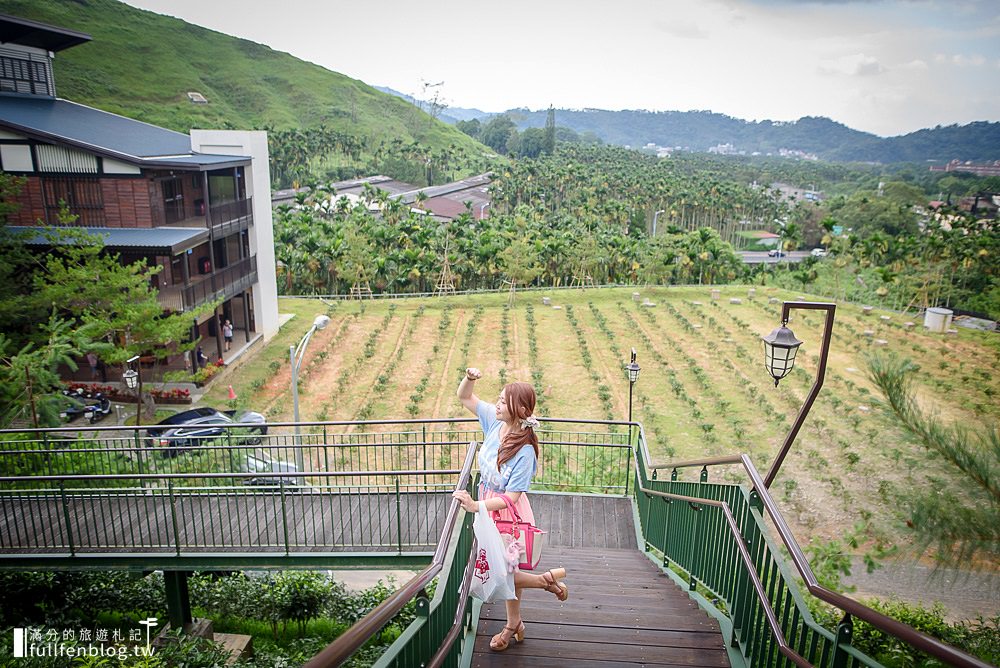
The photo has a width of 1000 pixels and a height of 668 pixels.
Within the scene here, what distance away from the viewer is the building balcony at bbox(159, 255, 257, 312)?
70.1ft

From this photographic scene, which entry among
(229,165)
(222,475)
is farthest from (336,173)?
(222,475)

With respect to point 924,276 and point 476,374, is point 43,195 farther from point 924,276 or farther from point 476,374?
point 924,276

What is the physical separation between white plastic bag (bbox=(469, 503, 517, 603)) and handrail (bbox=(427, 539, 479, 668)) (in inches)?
2.2

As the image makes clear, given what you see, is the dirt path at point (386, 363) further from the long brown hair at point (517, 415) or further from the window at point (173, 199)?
the long brown hair at point (517, 415)

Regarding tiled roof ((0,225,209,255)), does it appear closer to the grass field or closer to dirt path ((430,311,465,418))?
the grass field

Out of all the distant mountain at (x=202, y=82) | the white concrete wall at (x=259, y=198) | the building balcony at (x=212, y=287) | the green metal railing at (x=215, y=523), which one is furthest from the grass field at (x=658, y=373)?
the distant mountain at (x=202, y=82)

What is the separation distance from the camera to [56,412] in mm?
14406

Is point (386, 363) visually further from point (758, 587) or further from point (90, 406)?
point (758, 587)

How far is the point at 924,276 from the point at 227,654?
45034 millimetres

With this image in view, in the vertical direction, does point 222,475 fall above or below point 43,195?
below

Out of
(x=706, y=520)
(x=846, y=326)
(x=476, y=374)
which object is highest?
(x=476, y=374)

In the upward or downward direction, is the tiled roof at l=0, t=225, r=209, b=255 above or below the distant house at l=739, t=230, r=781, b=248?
above

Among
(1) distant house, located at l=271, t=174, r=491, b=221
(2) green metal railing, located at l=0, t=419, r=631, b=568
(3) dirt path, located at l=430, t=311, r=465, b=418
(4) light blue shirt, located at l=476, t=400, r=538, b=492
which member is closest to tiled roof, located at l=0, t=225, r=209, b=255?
(3) dirt path, located at l=430, t=311, r=465, b=418

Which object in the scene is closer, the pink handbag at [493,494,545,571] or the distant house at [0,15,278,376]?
the pink handbag at [493,494,545,571]
